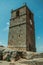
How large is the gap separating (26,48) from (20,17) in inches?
263

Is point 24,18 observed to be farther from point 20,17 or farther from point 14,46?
point 14,46

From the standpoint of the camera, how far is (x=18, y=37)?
54.4 feet

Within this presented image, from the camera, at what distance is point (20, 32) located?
54.4 feet

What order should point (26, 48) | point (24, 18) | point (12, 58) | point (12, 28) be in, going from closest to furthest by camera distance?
point (12, 58), point (26, 48), point (24, 18), point (12, 28)

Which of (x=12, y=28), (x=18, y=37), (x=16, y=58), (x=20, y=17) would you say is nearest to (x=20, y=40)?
(x=18, y=37)

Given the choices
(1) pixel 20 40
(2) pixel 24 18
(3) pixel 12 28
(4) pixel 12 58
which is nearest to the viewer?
(4) pixel 12 58

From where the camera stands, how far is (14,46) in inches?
651

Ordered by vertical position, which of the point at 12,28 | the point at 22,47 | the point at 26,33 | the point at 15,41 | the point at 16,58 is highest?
the point at 12,28

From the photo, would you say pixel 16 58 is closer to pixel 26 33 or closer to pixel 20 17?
pixel 26 33

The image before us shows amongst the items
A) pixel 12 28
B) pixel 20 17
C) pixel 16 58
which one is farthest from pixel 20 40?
pixel 16 58

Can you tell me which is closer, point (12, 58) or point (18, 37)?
point (12, 58)

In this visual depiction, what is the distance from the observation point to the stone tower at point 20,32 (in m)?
15.7

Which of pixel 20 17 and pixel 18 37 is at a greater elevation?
pixel 20 17

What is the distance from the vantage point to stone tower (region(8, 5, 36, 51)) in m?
15.7
